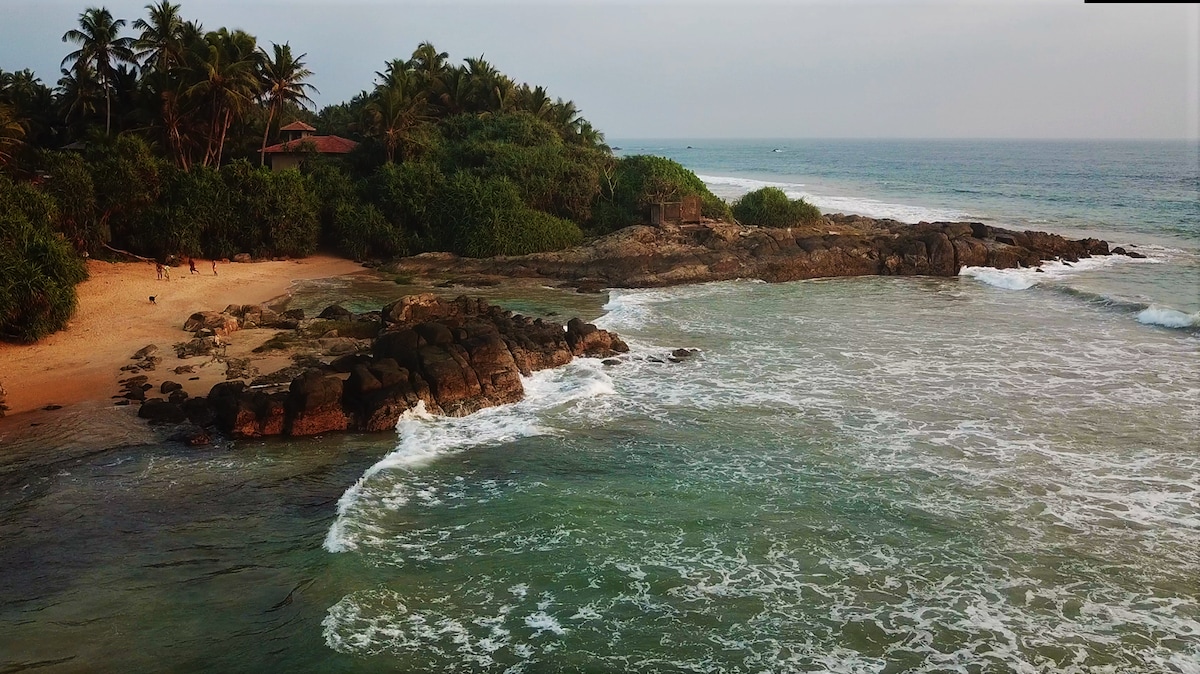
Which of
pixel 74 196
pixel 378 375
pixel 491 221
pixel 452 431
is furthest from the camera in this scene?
pixel 491 221

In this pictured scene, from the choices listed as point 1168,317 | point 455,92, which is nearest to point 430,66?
point 455,92

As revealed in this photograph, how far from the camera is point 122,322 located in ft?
80.7

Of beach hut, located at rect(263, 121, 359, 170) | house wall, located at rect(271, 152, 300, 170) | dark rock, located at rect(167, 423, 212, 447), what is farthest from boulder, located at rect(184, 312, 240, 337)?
house wall, located at rect(271, 152, 300, 170)

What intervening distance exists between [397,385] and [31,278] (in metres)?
11.8

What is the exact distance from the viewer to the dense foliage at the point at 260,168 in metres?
33.4

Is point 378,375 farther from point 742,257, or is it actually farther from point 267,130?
point 267,130

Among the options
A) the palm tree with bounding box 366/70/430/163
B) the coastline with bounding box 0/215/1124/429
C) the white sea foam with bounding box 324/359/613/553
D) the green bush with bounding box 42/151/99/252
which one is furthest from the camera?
the palm tree with bounding box 366/70/430/163

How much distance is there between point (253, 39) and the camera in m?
39.1

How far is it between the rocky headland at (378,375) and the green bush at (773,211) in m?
20.1

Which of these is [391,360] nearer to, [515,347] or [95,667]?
[515,347]

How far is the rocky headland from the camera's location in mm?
16984

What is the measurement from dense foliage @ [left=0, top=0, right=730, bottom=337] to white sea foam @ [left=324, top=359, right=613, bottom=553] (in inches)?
Result: 683

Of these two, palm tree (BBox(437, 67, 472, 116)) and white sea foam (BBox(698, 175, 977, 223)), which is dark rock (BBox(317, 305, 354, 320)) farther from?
white sea foam (BBox(698, 175, 977, 223))

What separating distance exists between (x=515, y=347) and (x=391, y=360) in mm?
3528
